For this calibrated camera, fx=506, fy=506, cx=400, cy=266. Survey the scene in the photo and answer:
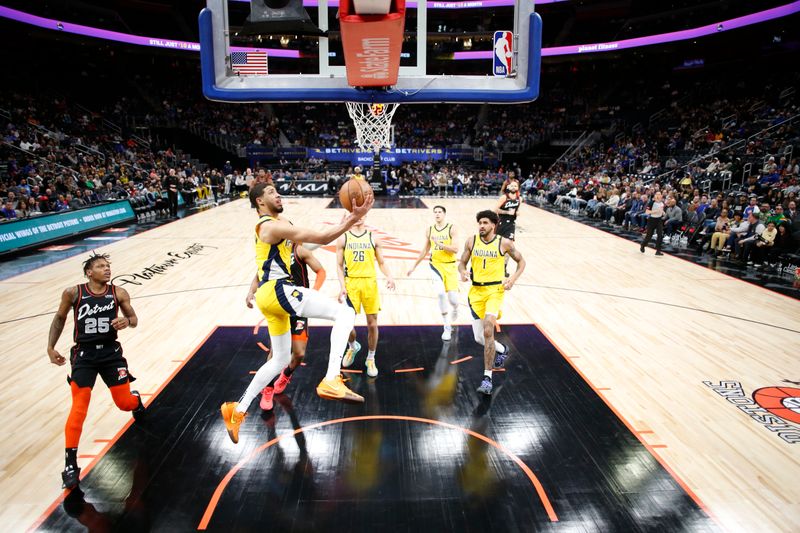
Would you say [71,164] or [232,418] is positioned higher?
[71,164]

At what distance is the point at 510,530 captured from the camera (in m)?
3.43

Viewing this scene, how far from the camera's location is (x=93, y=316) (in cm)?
398

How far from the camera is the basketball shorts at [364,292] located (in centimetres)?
549

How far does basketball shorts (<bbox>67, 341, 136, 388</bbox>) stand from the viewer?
396cm

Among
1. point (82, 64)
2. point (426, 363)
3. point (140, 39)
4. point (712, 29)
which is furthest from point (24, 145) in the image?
point (712, 29)

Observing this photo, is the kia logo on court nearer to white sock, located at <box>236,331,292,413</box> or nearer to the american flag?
the american flag

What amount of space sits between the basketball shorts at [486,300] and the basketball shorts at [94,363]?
3407 millimetres

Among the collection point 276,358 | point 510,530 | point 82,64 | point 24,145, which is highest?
point 82,64

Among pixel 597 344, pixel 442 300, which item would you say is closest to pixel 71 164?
pixel 442 300

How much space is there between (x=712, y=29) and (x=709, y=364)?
27.5 meters

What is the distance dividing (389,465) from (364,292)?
6.39ft

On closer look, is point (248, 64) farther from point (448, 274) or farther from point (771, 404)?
point (771, 404)

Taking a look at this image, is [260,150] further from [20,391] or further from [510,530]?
[510,530]

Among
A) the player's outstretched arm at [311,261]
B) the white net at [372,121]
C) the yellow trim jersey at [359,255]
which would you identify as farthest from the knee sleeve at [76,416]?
the white net at [372,121]
